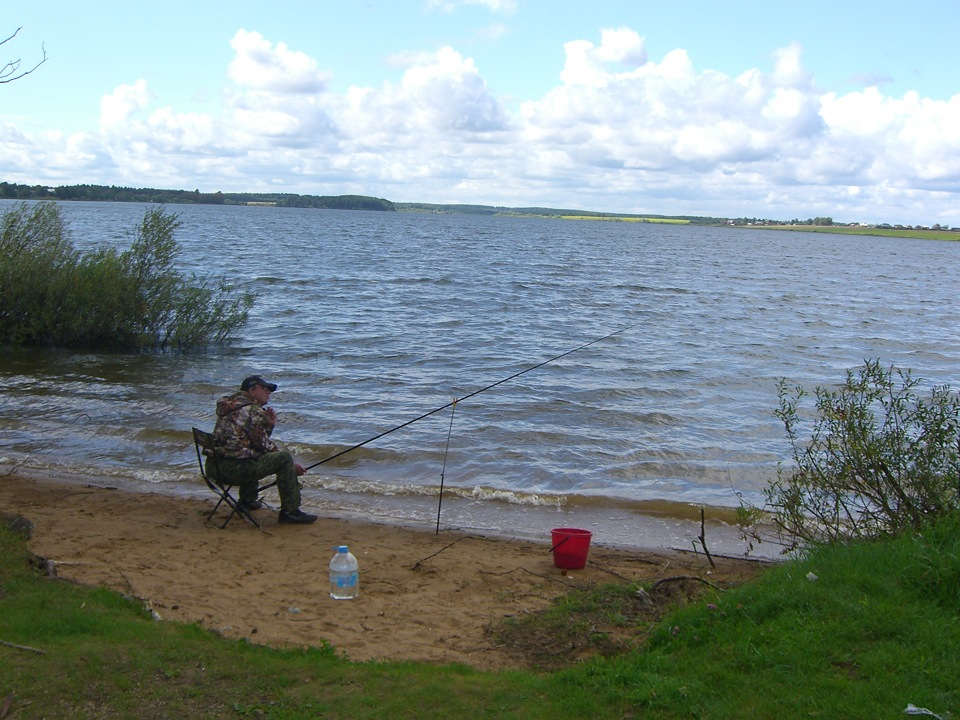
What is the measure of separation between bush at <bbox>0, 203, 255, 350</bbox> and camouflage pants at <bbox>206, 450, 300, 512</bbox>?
36.3 feet

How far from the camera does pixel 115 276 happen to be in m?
18.0

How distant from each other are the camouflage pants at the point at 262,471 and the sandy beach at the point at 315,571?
0.36m

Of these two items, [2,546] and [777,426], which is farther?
[777,426]

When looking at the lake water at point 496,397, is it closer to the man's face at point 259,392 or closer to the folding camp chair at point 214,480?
the folding camp chair at point 214,480

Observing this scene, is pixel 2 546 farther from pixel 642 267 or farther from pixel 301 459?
pixel 642 267

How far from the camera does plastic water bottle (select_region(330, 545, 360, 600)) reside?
6691 mm

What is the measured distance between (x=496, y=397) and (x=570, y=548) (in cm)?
800

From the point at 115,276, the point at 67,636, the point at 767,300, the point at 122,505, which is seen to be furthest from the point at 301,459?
the point at 767,300

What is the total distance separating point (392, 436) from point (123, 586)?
251 inches

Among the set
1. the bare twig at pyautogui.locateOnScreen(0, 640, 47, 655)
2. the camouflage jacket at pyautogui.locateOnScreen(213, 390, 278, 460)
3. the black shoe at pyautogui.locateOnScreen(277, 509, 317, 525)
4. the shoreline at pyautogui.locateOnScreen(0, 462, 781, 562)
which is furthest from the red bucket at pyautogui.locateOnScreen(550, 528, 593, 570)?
the bare twig at pyautogui.locateOnScreen(0, 640, 47, 655)

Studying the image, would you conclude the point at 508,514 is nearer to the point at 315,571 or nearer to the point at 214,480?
the point at 315,571

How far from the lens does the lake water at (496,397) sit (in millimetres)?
10375

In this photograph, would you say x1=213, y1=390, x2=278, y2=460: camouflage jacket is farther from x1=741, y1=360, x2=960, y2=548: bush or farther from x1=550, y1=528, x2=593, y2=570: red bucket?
x1=741, y1=360, x2=960, y2=548: bush

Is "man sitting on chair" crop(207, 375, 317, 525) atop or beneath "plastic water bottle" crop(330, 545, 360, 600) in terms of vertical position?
atop
